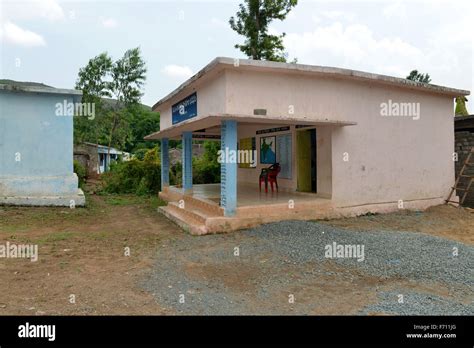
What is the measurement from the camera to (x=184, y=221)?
909 centimetres

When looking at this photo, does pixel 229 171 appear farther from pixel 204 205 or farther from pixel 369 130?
pixel 369 130

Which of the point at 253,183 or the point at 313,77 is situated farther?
the point at 253,183

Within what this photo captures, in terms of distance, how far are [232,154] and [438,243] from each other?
4513 millimetres

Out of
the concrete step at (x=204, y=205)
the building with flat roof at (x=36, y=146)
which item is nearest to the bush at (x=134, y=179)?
the building with flat roof at (x=36, y=146)

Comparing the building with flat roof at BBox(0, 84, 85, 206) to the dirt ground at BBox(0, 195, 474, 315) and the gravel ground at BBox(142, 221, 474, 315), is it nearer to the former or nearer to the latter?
→ the dirt ground at BBox(0, 195, 474, 315)

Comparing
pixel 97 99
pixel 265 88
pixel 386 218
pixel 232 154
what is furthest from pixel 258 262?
pixel 97 99

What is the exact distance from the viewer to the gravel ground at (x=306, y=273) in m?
4.15

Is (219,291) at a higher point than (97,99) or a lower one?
lower

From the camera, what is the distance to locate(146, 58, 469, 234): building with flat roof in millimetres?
8469

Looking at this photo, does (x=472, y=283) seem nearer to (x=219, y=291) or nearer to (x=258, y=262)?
(x=258, y=262)

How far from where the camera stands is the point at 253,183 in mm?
14828

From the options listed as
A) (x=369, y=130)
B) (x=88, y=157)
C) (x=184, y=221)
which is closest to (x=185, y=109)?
(x=184, y=221)

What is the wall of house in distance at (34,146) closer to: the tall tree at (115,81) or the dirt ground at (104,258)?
the dirt ground at (104,258)

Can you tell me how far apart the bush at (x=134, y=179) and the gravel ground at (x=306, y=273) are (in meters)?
9.45
